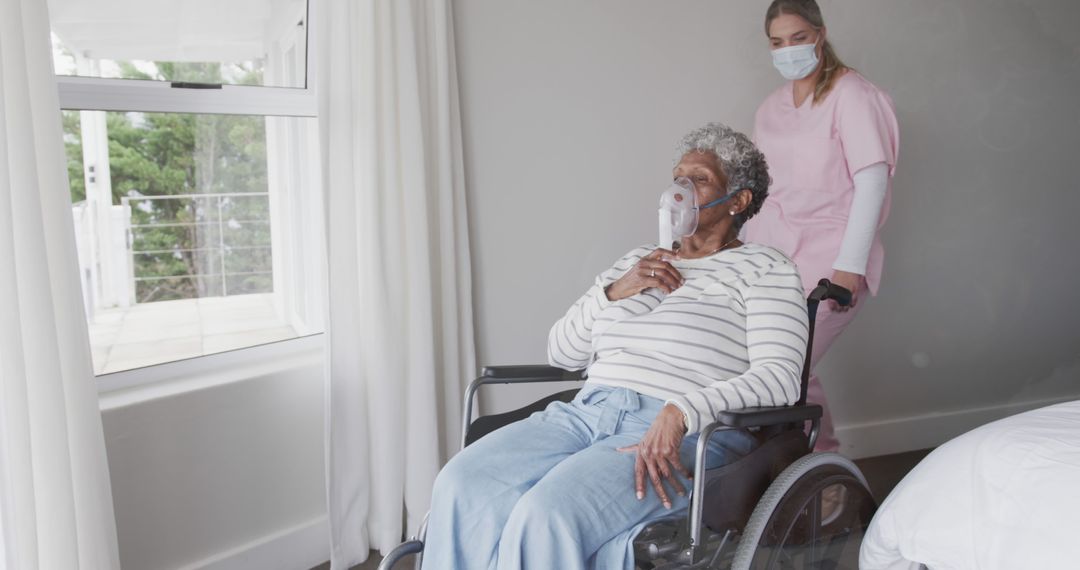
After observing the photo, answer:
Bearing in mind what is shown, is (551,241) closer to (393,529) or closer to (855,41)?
(393,529)

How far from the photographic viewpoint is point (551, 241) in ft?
9.14

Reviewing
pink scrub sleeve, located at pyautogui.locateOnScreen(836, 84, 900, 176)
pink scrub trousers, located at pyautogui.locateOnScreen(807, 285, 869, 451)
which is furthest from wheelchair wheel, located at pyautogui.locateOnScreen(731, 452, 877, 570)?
pink scrub sleeve, located at pyautogui.locateOnScreen(836, 84, 900, 176)

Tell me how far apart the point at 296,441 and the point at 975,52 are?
2763 millimetres

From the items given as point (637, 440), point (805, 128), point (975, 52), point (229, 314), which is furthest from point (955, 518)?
point (975, 52)

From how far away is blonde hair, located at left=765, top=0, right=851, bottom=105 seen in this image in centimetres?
239

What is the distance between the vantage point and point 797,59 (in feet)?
7.88

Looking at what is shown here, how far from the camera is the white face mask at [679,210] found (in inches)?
72.4

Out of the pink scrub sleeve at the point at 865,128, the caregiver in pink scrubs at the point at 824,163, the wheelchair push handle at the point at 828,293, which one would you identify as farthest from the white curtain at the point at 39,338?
the pink scrub sleeve at the point at 865,128

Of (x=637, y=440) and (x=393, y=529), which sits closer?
(x=637, y=440)

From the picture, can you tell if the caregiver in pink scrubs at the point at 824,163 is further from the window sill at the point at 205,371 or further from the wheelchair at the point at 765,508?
the window sill at the point at 205,371

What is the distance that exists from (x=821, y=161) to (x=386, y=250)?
118cm

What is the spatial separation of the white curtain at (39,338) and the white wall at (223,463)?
0.31 meters

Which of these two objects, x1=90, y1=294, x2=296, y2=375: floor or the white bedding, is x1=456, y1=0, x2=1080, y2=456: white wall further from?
the white bedding

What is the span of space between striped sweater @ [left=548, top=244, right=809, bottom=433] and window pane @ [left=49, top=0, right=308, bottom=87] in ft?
3.64
